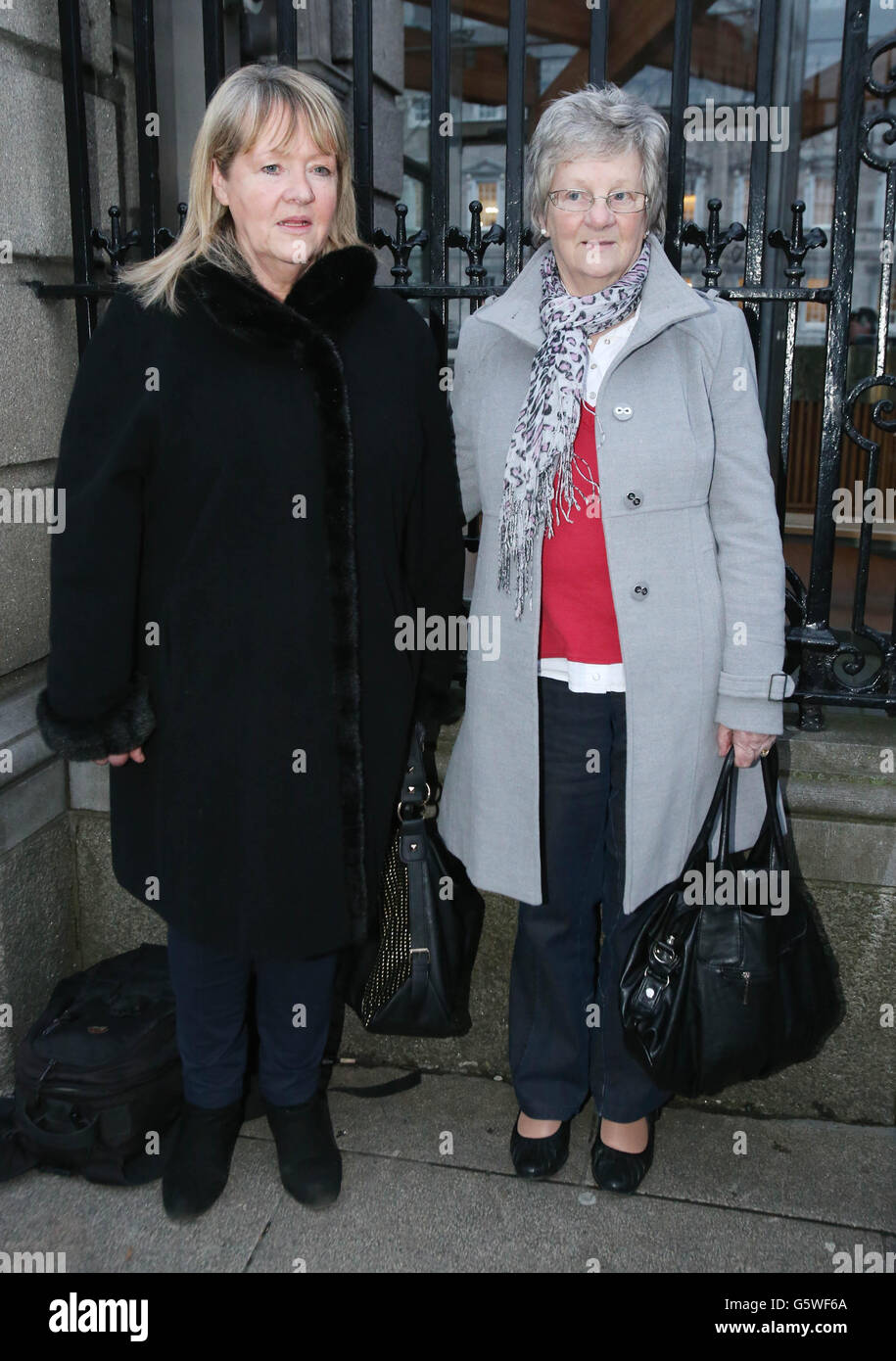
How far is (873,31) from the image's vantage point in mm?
6613

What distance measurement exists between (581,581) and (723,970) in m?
0.87

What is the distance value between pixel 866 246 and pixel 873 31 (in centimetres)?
1614

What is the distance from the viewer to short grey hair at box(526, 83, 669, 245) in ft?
7.23

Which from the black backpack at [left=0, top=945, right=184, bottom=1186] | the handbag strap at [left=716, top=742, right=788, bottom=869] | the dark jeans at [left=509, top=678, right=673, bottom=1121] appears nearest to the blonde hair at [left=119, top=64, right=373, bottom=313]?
the dark jeans at [left=509, top=678, right=673, bottom=1121]

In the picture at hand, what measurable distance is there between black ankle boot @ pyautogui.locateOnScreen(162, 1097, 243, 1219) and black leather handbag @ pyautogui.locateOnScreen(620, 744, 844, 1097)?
3.20ft

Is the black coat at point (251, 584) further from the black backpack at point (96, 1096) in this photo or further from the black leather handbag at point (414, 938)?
the black backpack at point (96, 1096)

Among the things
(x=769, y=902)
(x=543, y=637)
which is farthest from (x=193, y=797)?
(x=769, y=902)

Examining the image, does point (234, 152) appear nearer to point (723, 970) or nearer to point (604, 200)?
point (604, 200)

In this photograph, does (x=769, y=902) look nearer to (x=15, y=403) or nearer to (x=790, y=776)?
(x=790, y=776)

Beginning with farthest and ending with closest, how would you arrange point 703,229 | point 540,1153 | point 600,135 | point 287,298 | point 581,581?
point 703,229 < point 540,1153 < point 581,581 < point 287,298 < point 600,135

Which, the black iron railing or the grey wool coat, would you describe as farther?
the black iron railing

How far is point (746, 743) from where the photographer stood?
A: 2.44 m

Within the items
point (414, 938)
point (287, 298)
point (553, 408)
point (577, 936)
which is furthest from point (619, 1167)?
point (287, 298)

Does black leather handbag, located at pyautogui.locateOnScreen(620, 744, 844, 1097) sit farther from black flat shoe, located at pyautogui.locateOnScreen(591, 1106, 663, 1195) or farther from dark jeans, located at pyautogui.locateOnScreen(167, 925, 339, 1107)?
dark jeans, located at pyautogui.locateOnScreen(167, 925, 339, 1107)
